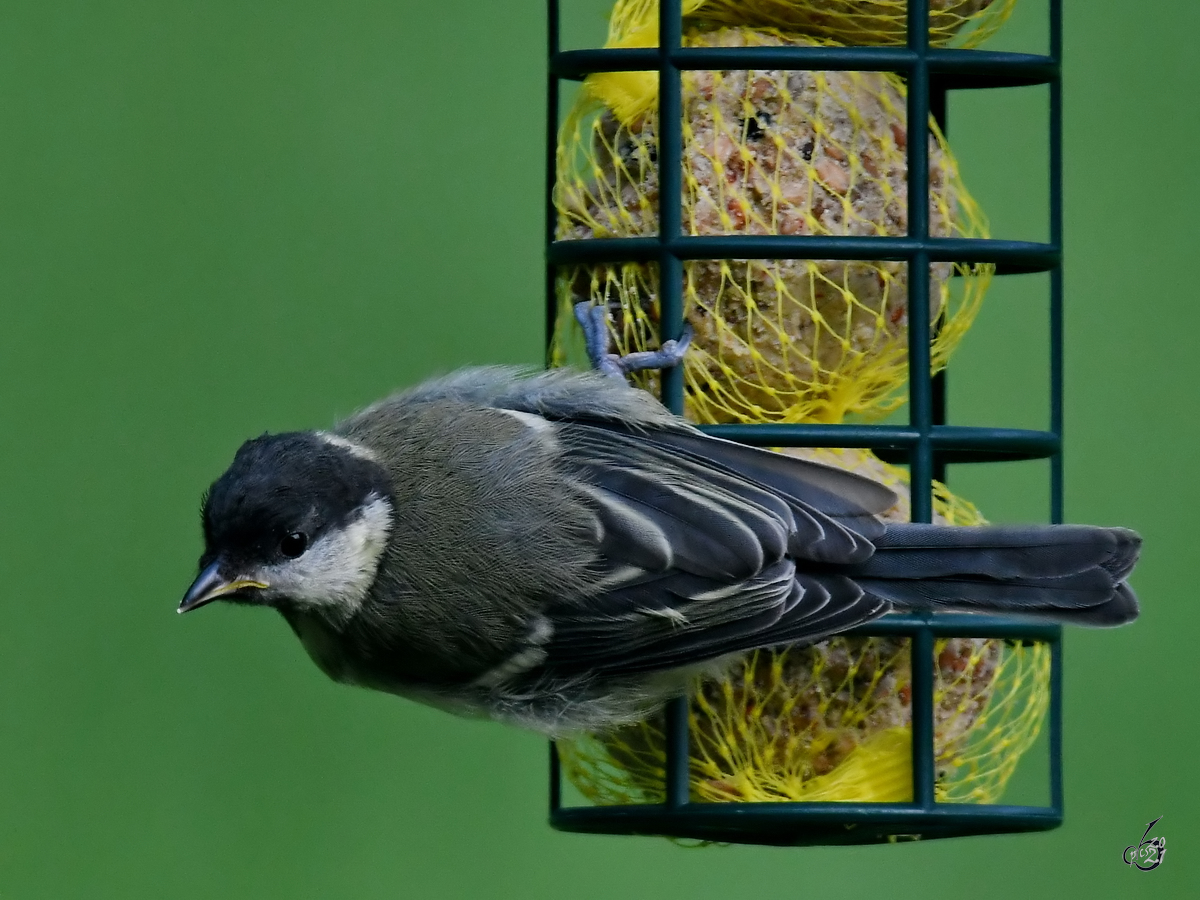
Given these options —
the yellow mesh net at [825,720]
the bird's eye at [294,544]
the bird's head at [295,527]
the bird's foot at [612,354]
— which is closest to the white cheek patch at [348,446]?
the bird's head at [295,527]

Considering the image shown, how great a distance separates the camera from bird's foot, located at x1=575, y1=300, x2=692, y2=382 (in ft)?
12.0

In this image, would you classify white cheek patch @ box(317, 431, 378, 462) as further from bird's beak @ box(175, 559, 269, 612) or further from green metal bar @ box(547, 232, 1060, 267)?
green metal bar @ box(547, 232, 1060, 267)

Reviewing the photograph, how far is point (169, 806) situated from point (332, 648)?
4.26 ft

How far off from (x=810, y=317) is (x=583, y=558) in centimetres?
61

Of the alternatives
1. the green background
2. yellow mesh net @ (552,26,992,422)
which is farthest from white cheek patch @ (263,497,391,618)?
the green background

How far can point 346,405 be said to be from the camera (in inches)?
177

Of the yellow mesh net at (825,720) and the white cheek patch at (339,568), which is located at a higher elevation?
the white cheek patch at (339,568)

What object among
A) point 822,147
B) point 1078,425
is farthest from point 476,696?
point 1078,425

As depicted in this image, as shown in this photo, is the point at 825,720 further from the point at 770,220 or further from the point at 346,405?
the point at 346,405

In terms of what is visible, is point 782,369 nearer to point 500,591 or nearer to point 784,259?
point 784,259

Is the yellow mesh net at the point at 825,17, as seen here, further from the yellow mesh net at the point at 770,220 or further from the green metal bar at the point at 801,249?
the green metal bar at the point at 801,249

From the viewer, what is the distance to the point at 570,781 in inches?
156

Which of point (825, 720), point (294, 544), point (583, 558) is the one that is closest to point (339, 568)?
point (294, 544)

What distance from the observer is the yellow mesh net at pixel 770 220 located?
370 cm
